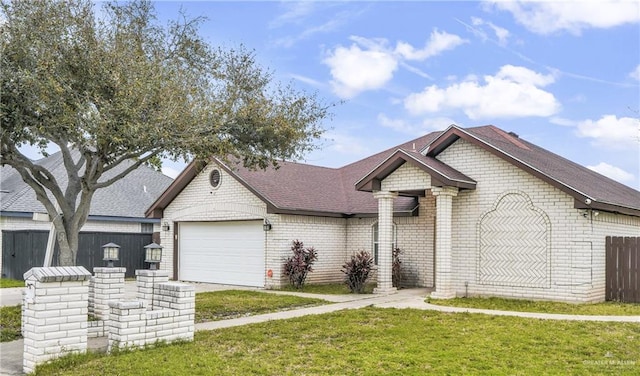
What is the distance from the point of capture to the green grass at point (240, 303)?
1182cm

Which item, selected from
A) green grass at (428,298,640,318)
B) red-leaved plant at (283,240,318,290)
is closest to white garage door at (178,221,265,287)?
red-leaved plant at (283,240,318,290)

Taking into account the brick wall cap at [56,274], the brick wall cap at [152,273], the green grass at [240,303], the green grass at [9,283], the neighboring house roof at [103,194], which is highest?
the neighboring house roof at [103,194]

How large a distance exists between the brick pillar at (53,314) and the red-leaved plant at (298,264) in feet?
31.7

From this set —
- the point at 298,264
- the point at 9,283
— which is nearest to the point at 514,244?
the point at 298,264

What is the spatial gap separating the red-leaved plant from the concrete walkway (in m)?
0.99

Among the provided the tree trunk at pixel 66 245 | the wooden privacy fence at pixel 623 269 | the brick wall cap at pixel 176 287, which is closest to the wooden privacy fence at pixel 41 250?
the tree trunk at pixel 66 245

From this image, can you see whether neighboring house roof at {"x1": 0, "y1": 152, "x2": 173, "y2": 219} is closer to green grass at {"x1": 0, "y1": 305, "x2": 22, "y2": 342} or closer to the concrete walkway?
the concrete walkway

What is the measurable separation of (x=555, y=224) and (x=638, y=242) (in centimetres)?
217

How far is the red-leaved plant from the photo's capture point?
17.2 metres

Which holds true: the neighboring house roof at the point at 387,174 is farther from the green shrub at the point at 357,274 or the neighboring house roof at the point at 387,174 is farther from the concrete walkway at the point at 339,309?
the concrete walkway at the point at 339,309

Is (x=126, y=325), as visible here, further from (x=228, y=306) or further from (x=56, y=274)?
(x=228, y=306)

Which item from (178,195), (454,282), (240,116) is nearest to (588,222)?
(454,282)

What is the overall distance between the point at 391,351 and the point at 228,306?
5558mm

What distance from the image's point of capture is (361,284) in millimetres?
15969
